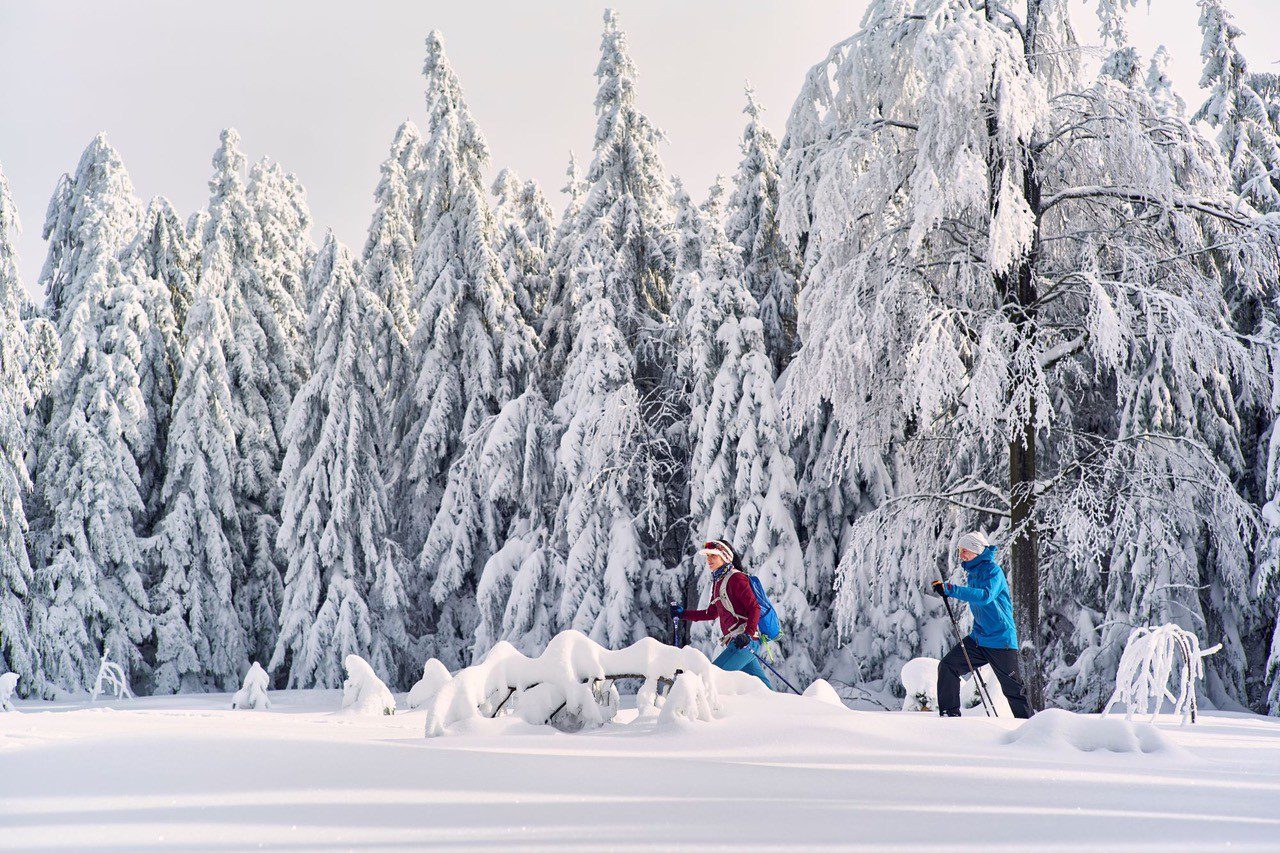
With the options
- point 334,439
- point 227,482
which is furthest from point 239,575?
point 334,439

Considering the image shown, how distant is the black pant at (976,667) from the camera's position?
23.1ft

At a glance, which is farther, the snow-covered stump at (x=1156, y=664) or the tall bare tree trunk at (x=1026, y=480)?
the tall bare tree trunk at (x=1026, y=480)

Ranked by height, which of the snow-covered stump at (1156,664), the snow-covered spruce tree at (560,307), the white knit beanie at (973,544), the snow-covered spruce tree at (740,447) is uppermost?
the snow-covered spruce tree at (560,307)

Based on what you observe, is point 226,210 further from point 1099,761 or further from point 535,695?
point 1099,761

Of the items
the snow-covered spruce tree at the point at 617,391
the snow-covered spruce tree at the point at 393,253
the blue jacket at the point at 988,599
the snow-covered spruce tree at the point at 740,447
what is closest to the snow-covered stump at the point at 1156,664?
the blue jacket at the point at 988,599

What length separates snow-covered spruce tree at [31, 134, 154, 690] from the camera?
18.7 meters

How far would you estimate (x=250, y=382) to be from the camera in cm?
2200

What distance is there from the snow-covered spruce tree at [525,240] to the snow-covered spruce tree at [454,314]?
0.43 m

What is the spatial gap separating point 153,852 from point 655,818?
1.54m

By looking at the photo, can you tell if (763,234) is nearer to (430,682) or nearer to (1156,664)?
(430,682)

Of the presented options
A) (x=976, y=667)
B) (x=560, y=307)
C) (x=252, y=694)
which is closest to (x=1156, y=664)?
(x=976, y=667)

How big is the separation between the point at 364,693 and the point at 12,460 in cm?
1182

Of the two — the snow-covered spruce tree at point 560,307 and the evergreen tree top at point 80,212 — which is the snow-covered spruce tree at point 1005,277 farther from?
the evergreen tree top at point 80,212

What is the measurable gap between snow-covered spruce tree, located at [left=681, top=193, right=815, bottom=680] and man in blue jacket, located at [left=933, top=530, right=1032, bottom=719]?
718 cm
